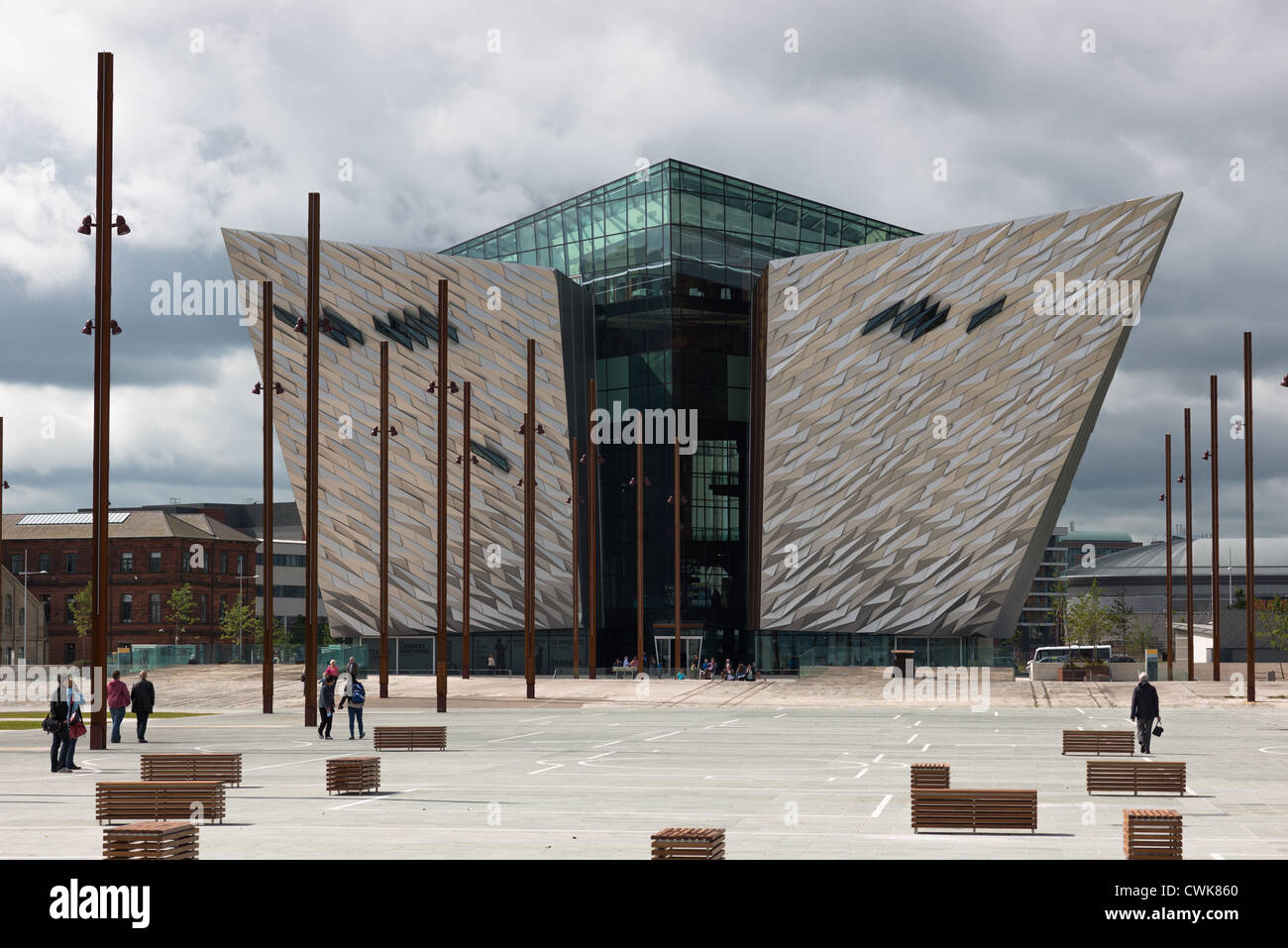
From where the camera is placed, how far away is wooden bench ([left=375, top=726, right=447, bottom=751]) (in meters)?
28.9

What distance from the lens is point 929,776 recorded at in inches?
705

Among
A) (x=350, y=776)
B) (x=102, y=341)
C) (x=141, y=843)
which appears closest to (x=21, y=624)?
(x=102, y=341)

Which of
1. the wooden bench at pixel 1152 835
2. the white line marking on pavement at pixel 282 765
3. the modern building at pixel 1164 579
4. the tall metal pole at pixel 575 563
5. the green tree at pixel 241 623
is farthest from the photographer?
the modern building at pixel 1164 579

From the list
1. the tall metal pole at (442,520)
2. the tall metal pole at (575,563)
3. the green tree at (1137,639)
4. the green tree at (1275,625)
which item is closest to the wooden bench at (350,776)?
the tall metal pole at (442,520)

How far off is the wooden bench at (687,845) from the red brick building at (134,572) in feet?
335

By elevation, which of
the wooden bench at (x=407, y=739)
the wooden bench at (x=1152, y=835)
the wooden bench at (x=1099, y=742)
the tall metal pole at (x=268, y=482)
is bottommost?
the wooden bench at (x=407, y=739)

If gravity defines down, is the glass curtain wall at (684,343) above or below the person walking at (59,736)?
above

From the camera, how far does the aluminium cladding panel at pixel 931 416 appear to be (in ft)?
198

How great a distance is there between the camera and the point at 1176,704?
164 feet

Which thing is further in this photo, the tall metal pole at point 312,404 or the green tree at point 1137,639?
the green tree at point 1137,639

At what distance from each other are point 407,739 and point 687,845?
58.9ft

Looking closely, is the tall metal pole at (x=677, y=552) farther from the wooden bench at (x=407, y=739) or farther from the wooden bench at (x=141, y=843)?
the wooden bench at (x=141, y=843)

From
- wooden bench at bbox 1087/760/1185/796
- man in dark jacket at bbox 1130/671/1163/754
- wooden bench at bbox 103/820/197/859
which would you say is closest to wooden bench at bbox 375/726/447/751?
man in dark jacket at bbox 1130/671/1163/754

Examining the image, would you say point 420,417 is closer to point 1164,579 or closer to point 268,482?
point 268,482
